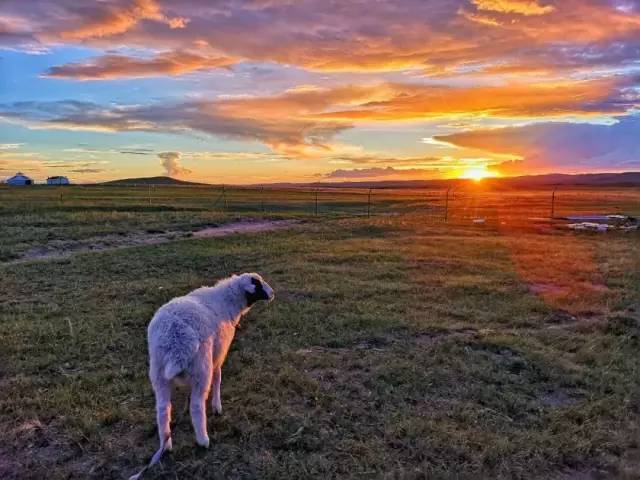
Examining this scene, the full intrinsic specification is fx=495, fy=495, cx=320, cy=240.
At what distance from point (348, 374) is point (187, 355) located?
287 cm

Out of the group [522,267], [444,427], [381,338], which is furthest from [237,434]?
[522,267]

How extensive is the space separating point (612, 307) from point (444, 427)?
745cm

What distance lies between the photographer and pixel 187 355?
189 inches

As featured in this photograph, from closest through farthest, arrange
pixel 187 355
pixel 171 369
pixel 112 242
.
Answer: pixel 171 369 → pixel 187 355 → pixel 112 242

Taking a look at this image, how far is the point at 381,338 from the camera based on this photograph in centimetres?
852

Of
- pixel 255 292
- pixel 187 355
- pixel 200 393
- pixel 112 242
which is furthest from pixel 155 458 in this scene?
pixel 112 242

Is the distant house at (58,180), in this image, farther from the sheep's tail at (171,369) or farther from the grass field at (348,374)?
the sheep's tail at (171,369)

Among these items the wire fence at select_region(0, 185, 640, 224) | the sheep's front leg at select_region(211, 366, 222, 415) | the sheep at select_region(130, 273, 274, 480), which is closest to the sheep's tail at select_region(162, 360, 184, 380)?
the sheep at select_region(130, 273, 274, 480)

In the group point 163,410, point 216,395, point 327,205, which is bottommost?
point 216,395

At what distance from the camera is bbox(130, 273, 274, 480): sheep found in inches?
188

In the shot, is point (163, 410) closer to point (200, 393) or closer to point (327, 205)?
point (200, 393)

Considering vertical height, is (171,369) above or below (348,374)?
above

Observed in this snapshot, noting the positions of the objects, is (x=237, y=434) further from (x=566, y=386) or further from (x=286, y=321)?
(x=566, y=386)

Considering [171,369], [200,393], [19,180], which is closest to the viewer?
[171,369]
